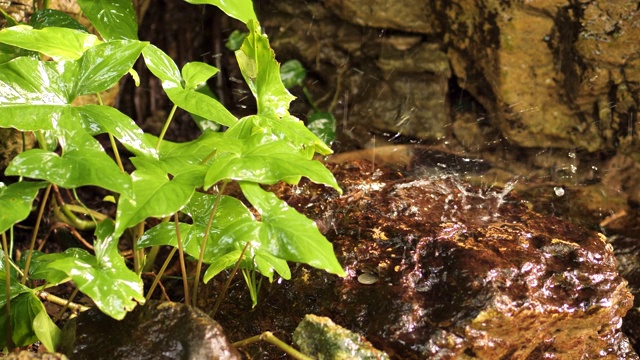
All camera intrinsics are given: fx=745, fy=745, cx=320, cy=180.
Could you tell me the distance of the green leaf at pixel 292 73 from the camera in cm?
430

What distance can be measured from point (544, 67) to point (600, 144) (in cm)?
50

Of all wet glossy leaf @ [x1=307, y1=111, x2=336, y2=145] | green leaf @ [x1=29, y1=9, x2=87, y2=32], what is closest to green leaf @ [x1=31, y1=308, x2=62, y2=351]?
green leaf @ [x1=29, y1=9, x2=87, y2=32]

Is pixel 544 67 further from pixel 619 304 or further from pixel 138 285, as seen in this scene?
pixel 138 285

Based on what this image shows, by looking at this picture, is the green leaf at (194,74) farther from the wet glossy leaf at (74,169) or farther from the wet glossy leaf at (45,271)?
the wet glossy leaf at (45,271)

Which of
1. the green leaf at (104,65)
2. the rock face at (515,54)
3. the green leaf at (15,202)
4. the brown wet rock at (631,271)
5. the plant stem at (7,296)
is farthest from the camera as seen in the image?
the rock face at (515,54)

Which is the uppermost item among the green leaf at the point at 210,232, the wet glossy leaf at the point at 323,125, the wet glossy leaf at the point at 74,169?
the wet glossy leaf at the point at 74,169

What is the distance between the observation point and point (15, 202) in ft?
5.94

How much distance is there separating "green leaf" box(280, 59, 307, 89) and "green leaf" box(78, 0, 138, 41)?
6.47 feet

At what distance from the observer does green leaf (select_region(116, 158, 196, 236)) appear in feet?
5.49

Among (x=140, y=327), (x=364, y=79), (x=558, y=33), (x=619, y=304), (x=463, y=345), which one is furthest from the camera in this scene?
(x=364, y=79)

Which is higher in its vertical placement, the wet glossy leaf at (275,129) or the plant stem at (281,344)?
the wet glossy leaf at (275,129)

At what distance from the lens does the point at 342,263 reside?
7.88 ft

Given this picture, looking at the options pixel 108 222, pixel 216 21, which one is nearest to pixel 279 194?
pixel 108 222

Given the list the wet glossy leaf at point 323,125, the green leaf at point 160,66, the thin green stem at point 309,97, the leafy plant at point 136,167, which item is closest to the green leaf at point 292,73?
the thin green stem at point 309,97
